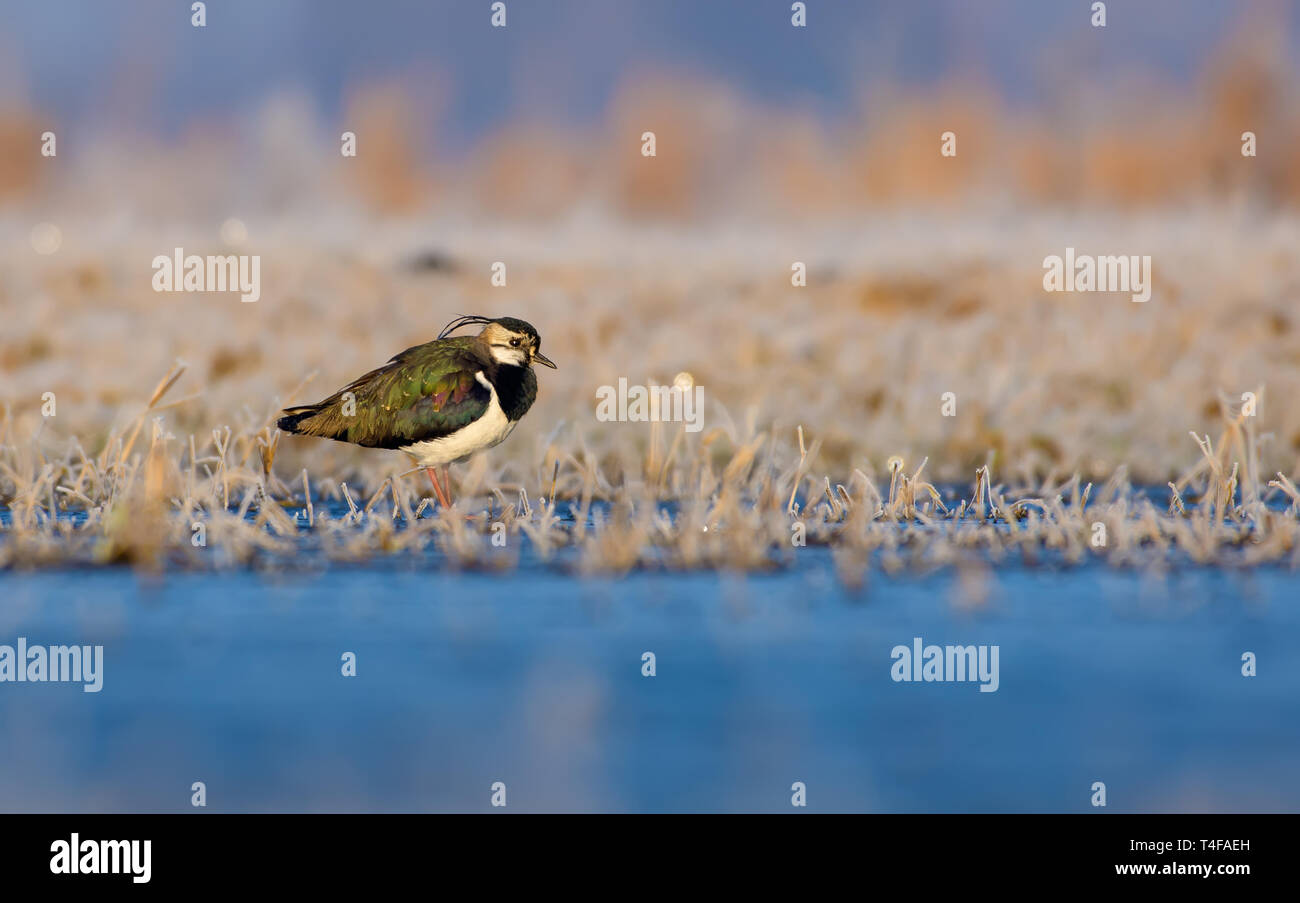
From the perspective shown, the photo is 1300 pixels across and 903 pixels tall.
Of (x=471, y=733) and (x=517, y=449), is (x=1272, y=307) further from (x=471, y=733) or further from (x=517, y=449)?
(x=471, y=733)

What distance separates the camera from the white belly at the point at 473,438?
28.0 ft

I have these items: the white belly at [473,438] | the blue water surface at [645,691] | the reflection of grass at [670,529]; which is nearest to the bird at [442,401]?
the white belly at [473,438]

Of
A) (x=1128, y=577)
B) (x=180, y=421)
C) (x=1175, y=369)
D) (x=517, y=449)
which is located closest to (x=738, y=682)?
(x=1128, y=577)

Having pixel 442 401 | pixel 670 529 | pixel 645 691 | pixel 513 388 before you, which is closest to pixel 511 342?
pixel 513 388

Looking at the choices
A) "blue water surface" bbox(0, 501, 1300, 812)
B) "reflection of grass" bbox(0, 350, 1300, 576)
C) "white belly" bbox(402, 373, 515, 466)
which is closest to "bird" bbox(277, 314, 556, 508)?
"white belly" bbox(402, 373, 515, 466)

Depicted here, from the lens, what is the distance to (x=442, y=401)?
28.2 ft

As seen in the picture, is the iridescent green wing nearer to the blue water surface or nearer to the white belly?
the white belly

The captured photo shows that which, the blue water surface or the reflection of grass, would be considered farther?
the reflection of grass

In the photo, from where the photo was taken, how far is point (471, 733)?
5086 millimetres

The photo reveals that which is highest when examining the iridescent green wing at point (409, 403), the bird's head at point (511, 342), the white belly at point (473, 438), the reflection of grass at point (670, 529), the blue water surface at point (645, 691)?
the bird's head at point (511, 342)

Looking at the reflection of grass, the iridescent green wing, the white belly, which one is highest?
the iridescent green wing

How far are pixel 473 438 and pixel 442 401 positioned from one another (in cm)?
23

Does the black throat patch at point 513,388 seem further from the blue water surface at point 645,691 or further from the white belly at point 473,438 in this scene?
the blue water surface at point 645,691

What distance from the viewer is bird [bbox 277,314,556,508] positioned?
858cm
